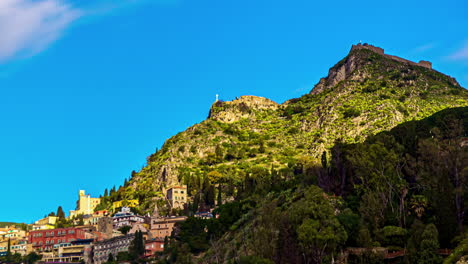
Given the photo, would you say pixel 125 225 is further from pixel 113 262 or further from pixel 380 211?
pixel 380 211

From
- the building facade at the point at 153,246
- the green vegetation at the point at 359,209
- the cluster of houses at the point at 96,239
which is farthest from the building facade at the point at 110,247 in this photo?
the green vegetation at the point at 359,209

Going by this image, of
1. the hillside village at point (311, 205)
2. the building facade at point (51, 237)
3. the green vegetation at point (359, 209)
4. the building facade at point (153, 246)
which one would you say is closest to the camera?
the green vegetation at point (359, 209)

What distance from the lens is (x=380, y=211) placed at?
80.5 metres

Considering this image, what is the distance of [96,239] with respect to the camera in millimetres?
146875

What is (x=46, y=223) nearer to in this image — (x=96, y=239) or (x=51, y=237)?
(x=51, y=237)

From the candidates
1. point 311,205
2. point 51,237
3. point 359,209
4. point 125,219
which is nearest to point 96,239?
point 125,219

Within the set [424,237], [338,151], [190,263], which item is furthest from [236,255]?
[424,237]

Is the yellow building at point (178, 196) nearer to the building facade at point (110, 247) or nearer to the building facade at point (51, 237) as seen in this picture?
the building facade at point (51, 237)

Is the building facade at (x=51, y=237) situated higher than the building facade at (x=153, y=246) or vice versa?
the building facade at (x=51, y=237)

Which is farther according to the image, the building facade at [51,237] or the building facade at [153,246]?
the building facade at [51,237]

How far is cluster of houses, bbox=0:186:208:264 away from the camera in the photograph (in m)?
137

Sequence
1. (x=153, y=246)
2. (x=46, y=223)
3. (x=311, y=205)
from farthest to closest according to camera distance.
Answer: (x=46, y=223)
(x=153, y=246)
(x=311, y=205)

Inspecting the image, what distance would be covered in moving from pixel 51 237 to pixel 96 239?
495 inches

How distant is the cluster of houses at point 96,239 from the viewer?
137125mm
